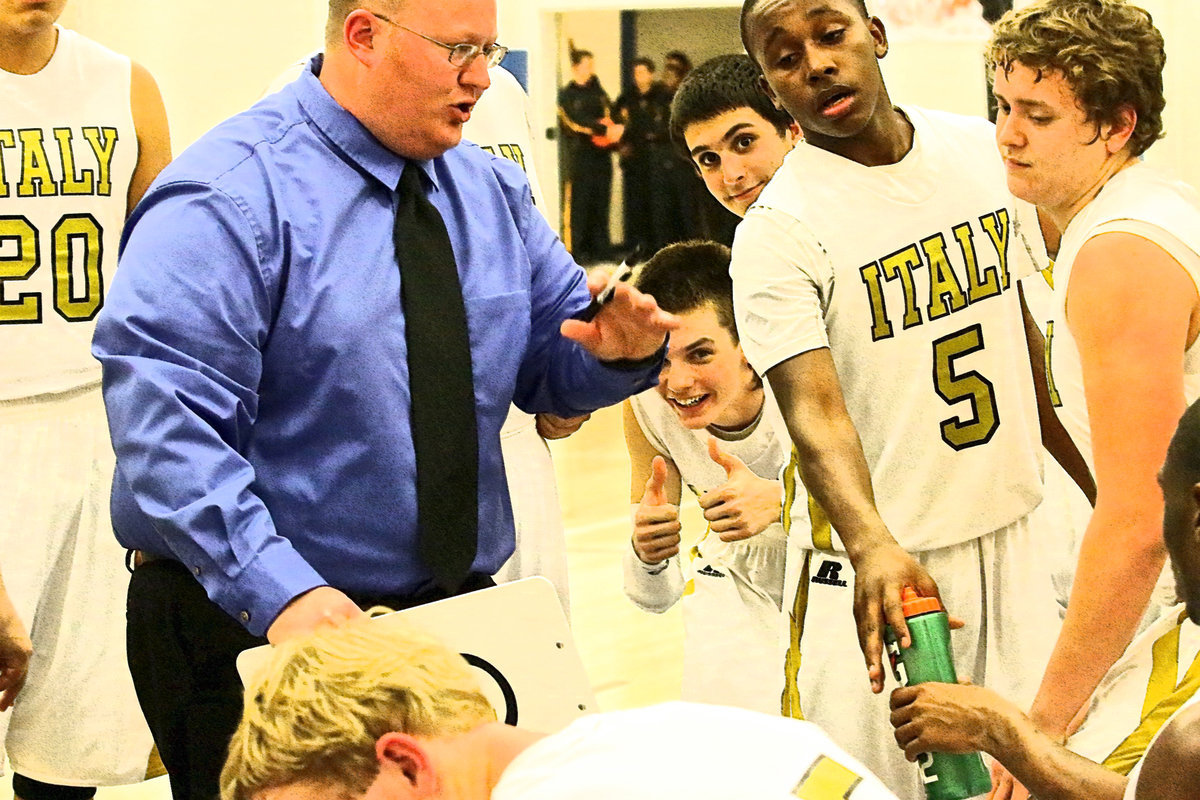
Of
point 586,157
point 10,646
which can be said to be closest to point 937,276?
point 10,646

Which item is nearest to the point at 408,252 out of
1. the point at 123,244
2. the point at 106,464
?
the point at 123,244

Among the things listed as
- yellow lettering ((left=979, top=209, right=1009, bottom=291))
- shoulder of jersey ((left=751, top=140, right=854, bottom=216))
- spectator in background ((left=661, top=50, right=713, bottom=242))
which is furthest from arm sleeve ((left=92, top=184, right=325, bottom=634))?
spectator in background ((left=661, top=50, right=713, bottom=242))

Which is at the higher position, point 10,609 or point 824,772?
point 824,772

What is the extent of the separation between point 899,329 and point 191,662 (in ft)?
4.63

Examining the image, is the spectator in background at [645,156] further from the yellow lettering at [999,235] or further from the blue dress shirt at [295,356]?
the blue dress shirt at [295,356]

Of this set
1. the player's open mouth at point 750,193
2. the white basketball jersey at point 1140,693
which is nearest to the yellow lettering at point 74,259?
the player's open mouth at point 750,193

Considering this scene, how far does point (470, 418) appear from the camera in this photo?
2658 mm

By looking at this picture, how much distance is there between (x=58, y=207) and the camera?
13.2ft

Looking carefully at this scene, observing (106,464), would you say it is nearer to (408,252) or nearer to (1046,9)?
(408,252)

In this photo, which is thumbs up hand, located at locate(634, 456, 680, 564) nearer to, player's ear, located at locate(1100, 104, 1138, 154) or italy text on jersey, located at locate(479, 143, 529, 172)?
italy text on jersey, located at locate(479, 143, 529, 172)

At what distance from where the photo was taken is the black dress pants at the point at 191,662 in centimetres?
259

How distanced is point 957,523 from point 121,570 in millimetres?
2194

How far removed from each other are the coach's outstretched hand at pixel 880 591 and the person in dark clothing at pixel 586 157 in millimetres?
10318

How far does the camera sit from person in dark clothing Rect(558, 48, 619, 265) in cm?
1289
